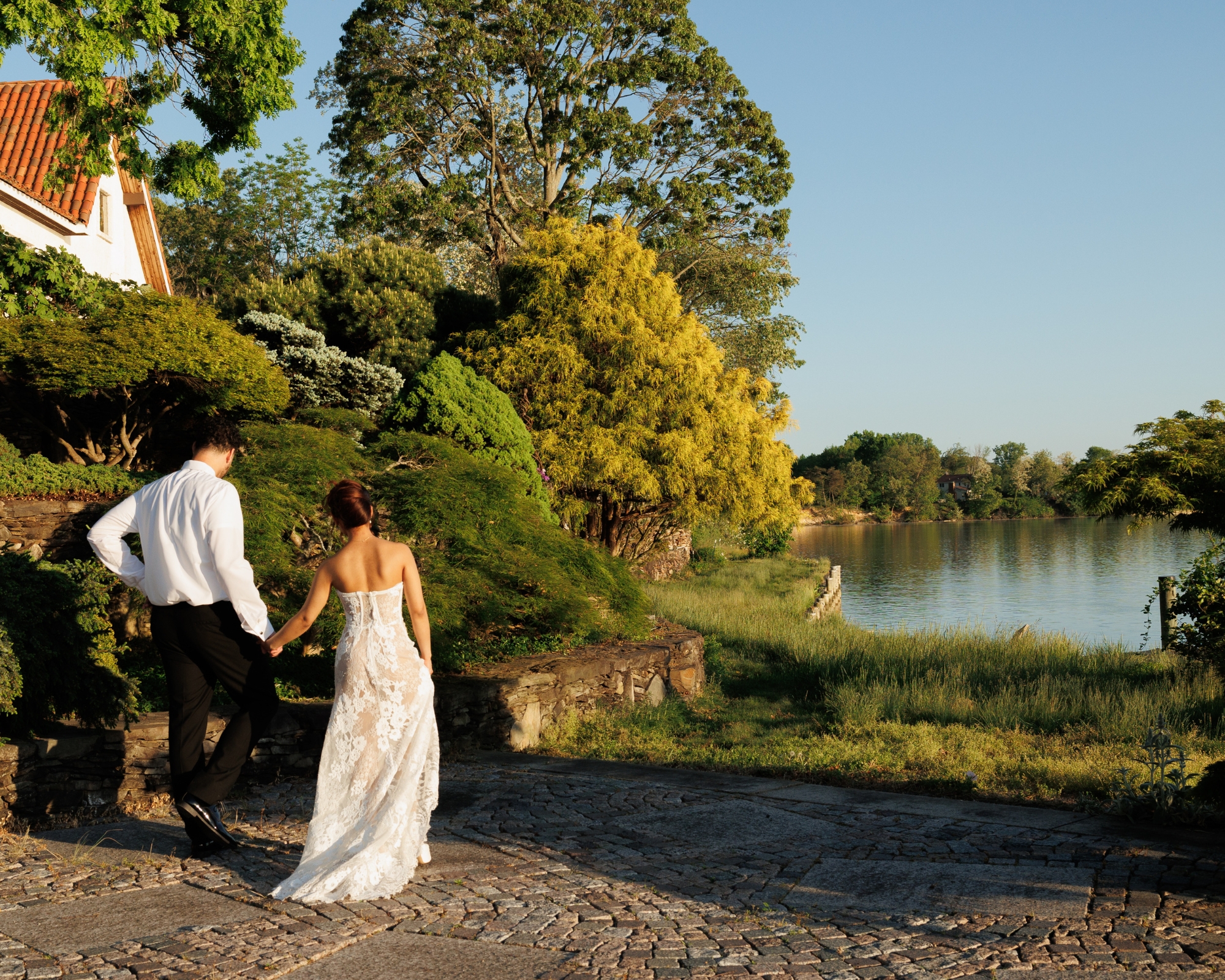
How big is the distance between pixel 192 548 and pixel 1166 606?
13435mm

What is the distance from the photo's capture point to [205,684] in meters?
4.84

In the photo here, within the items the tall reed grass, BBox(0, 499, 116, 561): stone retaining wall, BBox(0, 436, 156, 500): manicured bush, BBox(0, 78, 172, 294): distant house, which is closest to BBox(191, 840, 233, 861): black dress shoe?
the tall reed grass

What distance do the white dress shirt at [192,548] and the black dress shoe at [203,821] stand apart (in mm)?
831

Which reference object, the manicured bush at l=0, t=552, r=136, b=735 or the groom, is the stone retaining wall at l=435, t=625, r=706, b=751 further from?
the groom

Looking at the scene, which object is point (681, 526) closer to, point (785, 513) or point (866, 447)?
point (785, 513)

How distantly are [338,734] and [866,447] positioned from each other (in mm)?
125136

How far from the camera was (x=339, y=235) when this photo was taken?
86.0ft

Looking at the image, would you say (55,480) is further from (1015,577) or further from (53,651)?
(1015,577)

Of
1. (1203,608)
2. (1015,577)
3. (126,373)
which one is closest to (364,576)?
(126,373)

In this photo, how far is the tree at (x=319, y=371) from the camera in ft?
58.6

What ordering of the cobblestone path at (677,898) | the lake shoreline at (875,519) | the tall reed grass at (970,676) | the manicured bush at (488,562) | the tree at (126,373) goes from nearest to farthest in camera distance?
the cobblestone path at (677,898), the manicured bush at (488,562), the tall reed grass at (970,676), the tree at (126,373), the lake shoreline at (875,519)

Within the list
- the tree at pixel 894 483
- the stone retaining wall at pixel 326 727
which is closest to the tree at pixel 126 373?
the stone retaining wall at pixel 326 727

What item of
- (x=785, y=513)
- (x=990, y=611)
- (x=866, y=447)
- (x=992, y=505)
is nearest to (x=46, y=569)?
(x=785, y=513)

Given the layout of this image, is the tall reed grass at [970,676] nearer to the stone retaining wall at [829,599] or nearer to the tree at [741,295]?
the stone retaining wall at [829,599]
